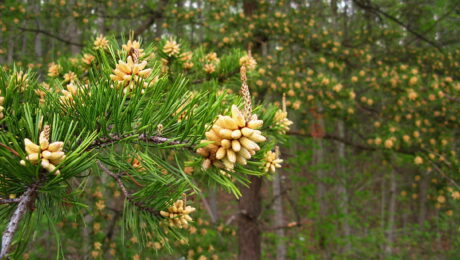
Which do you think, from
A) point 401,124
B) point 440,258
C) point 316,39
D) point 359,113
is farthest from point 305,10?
point 440,258

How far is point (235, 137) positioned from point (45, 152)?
40 cm

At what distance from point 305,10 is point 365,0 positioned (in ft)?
2.96

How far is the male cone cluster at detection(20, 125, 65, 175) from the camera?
1.96ft

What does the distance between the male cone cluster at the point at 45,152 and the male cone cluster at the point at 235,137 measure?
0.32 meters

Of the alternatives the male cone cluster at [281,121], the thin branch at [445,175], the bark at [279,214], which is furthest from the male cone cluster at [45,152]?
the bark at [279,214]

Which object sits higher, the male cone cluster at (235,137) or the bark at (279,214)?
the male cone cluster at (235,137)

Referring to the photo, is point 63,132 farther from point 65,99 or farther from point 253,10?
point 253,10

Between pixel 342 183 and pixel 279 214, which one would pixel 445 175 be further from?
pixel 279 214

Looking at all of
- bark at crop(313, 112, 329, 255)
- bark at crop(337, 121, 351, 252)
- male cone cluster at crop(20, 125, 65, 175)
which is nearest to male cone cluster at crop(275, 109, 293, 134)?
male cone cluster at crop(20, 125, 65, 175)

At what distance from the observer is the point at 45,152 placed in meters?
0.61

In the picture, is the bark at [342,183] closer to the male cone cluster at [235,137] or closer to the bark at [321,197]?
the bark at [321,197]

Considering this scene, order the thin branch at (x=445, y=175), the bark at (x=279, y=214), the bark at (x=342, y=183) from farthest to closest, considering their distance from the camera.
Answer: the bark at (x=342, y=183)
the bark at (x=279, y=214)
the thin branch at (x=445, y=175)

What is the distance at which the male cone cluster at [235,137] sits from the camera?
0.63 m

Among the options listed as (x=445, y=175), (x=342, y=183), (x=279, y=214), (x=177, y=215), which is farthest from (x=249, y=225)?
(x=342, y=183)
